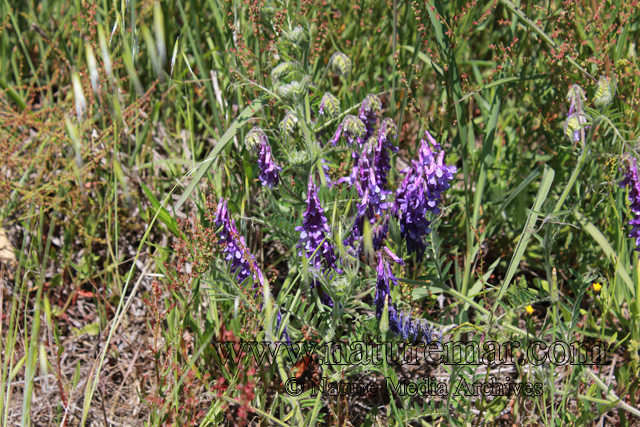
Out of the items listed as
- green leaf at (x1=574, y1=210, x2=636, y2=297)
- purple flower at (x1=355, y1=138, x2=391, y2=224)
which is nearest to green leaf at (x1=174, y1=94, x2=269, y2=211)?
purple flower at (x1=355, y1=138, x2=391, y2=224)

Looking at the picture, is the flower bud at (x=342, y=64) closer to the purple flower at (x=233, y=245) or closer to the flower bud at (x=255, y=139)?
the flower bud at (x=255, y=139)

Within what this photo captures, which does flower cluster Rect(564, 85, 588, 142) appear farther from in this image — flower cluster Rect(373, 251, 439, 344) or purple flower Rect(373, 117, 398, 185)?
flower cluster Rect(373, 251, 439, 344)

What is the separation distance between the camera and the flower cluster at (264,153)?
5.23ft

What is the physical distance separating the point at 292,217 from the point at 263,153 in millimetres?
303

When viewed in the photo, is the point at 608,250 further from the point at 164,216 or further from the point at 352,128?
the point at 164,216

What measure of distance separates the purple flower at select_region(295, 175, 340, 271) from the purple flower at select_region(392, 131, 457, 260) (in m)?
0.22

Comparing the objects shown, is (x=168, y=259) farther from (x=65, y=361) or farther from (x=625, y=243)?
(x=625, y=243)

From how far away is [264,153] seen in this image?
161 centimetres

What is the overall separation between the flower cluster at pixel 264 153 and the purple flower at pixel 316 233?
124 mm

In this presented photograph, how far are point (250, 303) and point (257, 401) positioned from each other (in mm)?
381

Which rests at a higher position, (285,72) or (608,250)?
(285,72)

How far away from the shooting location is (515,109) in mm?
2412

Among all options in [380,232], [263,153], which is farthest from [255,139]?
[380,232]

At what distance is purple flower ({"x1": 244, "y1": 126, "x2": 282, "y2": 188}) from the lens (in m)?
A: 1.59
